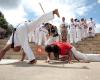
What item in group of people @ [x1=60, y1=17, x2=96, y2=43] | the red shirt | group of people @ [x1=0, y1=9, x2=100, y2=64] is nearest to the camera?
group of people @ [x1=0, y1=9, x2=100, y2=64]

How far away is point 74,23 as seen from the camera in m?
18.7

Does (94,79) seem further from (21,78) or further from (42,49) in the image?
(42,49)

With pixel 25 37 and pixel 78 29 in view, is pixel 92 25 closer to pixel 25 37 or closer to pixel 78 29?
pixel 78 29

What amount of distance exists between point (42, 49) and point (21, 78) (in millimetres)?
7015

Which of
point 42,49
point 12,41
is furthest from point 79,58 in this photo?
point 12,41

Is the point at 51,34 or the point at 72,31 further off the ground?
the point at 72,31

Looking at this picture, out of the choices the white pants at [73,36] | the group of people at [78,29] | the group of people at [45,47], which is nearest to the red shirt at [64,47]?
the group of people at [45,47]

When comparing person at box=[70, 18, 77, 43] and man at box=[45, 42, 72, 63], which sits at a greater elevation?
person at box=[70, 18, 77, 43]

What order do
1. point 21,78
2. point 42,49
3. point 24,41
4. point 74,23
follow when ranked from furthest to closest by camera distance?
point 74,23 → point 42,49 → point 24,41 → point 21,78

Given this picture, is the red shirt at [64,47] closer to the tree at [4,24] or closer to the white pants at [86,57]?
the white pants at [86,57]

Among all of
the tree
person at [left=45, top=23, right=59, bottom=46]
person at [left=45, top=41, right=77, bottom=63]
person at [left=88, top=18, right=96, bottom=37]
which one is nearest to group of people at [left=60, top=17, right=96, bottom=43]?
person at [left=88, top=18, right=96, bottom=37]

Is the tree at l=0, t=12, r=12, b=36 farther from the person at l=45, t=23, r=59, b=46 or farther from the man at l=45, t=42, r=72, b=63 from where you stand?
the man at l=45, t=42, r=72, b=63

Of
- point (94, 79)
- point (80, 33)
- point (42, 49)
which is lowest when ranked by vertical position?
point (94, 79)

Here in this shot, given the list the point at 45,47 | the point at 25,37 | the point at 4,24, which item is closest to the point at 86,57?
the point at 45,47
